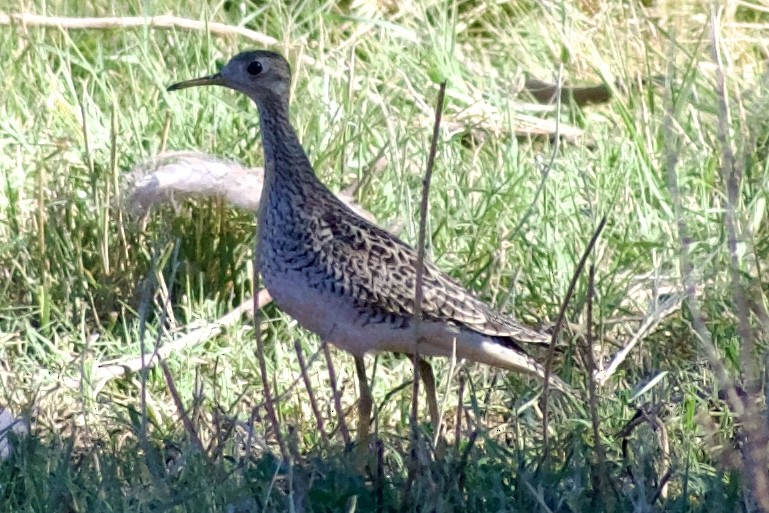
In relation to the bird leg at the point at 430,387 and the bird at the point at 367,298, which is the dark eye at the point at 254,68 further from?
the bird leg at the point at 430,387

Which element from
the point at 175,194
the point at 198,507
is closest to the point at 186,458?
the point at 198,507

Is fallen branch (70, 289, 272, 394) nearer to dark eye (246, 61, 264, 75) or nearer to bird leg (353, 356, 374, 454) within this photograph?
bird leg (353, 356, 374, 454)

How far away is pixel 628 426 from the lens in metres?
4.25

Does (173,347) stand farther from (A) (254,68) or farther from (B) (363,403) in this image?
(A) (254,68)

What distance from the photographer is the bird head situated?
538cm

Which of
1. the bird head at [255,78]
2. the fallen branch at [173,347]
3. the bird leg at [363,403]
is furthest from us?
the bird head at [255,78]

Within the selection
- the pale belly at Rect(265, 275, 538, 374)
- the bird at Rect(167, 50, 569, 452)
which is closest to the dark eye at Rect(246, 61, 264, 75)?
the bird at Rect(167, 50, 569, 452)

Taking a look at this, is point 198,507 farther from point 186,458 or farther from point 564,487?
point 564,487

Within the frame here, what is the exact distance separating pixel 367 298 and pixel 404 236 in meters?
1.01

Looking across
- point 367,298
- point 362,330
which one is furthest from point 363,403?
point 367,298

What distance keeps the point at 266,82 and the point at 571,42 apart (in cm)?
208

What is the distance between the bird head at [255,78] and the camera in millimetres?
5383

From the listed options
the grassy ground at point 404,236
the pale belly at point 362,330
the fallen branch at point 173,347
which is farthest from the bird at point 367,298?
the fallen branch at point 173,347

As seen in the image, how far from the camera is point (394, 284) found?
16.0 ft
